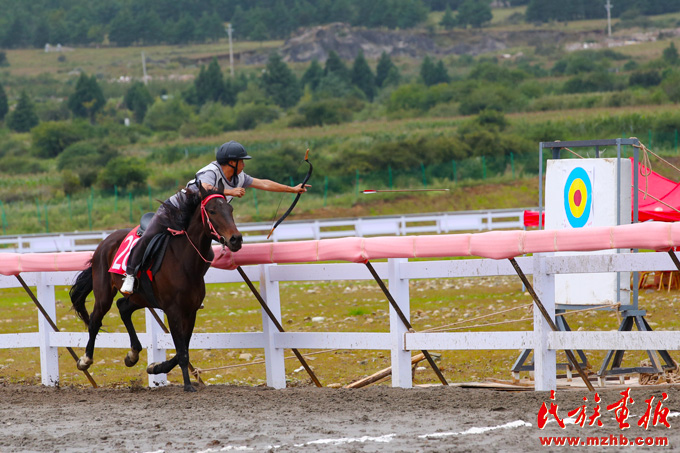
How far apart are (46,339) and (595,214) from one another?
21.1ft

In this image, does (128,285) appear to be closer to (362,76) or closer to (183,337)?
(183,337)

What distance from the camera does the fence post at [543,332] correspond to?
7.88 metres

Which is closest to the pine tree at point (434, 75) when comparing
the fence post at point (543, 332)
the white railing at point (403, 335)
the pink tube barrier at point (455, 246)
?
the white railing at point (403, 335)

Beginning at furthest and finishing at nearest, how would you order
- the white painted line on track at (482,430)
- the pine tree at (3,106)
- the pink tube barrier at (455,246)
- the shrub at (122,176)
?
1. the pine tree at (3,106)
2. the shrub at (122,176)
3. the pink tube barrier at (455,246)
4. the white painted line on track at (482,430)

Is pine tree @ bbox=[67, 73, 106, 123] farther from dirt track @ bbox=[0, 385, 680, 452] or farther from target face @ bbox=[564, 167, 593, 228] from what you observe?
dirt track @ bbox=[0, 385, 680, 452]

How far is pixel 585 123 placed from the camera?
67875mm

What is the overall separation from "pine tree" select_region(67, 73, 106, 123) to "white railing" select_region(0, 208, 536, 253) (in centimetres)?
9791

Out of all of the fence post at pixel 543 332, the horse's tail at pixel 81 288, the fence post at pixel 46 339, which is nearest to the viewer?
the fence post at pixel 543 332

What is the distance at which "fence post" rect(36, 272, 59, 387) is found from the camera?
1056 cm

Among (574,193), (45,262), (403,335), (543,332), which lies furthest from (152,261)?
(574,193)

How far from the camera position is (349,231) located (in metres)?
35.2

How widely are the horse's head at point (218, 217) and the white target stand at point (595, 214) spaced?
316 centimetres

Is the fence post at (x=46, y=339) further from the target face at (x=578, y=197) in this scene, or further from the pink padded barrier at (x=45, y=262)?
the target face at (x=578, y=197)

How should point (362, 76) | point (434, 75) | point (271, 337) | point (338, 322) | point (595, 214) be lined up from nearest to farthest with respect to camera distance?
1. point (271, 337)
2. point (595, 214)
3. point (338, 322)
4. point (434, 75)
5. point (362, 76)
